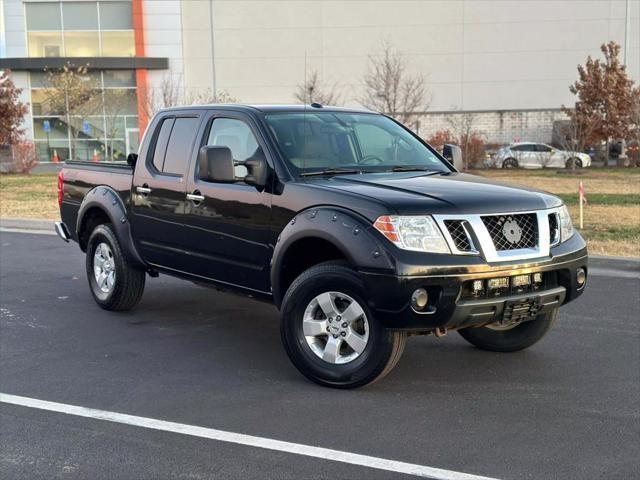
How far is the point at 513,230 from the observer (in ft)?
16.3

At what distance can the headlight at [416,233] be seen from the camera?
4711 millimetres

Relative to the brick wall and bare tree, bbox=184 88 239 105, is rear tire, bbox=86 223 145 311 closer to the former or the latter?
bare tree, bbox=184 88 239 105

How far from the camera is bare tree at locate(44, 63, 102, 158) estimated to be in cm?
3950

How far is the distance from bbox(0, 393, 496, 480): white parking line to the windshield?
202 cm

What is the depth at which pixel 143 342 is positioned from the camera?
21.2 ft

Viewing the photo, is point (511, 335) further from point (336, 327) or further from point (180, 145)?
point (180, 145)

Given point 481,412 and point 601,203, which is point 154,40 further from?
point 481,412

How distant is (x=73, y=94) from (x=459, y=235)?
37918 millimetres

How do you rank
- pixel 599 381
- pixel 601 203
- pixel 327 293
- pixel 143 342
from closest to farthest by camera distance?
pixel 327 293 < pixel 599 381 < pixel 143 342 < pixel 601 203

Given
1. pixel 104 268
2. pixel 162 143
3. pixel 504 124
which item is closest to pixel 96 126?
pixel 504 124

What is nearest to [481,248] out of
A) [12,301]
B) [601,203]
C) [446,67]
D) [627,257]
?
[12,301]

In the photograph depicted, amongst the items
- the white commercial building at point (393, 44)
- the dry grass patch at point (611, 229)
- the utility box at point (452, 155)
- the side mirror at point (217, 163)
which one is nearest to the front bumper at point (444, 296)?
the side mirror at point (217, 163)

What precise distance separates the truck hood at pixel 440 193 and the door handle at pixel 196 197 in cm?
113

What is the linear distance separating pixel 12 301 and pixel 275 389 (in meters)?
4.09
